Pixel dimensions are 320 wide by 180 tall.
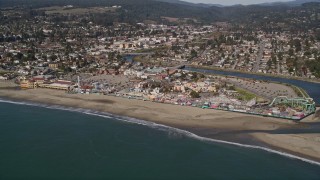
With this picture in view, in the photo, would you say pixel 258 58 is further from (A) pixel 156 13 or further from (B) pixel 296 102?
(A) pixel 156 13

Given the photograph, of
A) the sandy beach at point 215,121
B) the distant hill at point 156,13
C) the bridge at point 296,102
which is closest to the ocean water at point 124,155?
the sandy beach at point 215,121

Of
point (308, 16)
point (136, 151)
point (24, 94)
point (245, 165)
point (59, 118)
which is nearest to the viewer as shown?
point (245, 165)

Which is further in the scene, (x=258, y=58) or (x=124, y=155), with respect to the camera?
(x=258, y=58)

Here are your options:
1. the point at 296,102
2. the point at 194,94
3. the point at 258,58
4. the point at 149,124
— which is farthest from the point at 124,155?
the point at 258,58

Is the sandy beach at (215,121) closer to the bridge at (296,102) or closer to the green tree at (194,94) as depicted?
the bridge at (296,102)

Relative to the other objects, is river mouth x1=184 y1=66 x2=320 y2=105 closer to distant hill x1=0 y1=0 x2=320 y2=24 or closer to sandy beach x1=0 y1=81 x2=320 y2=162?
sandy beach x1=0 y1=81 x2=320 y2=162

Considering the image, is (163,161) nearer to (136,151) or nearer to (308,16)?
(136,151)

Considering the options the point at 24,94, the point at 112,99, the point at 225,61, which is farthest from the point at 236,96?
the point at 225,61
